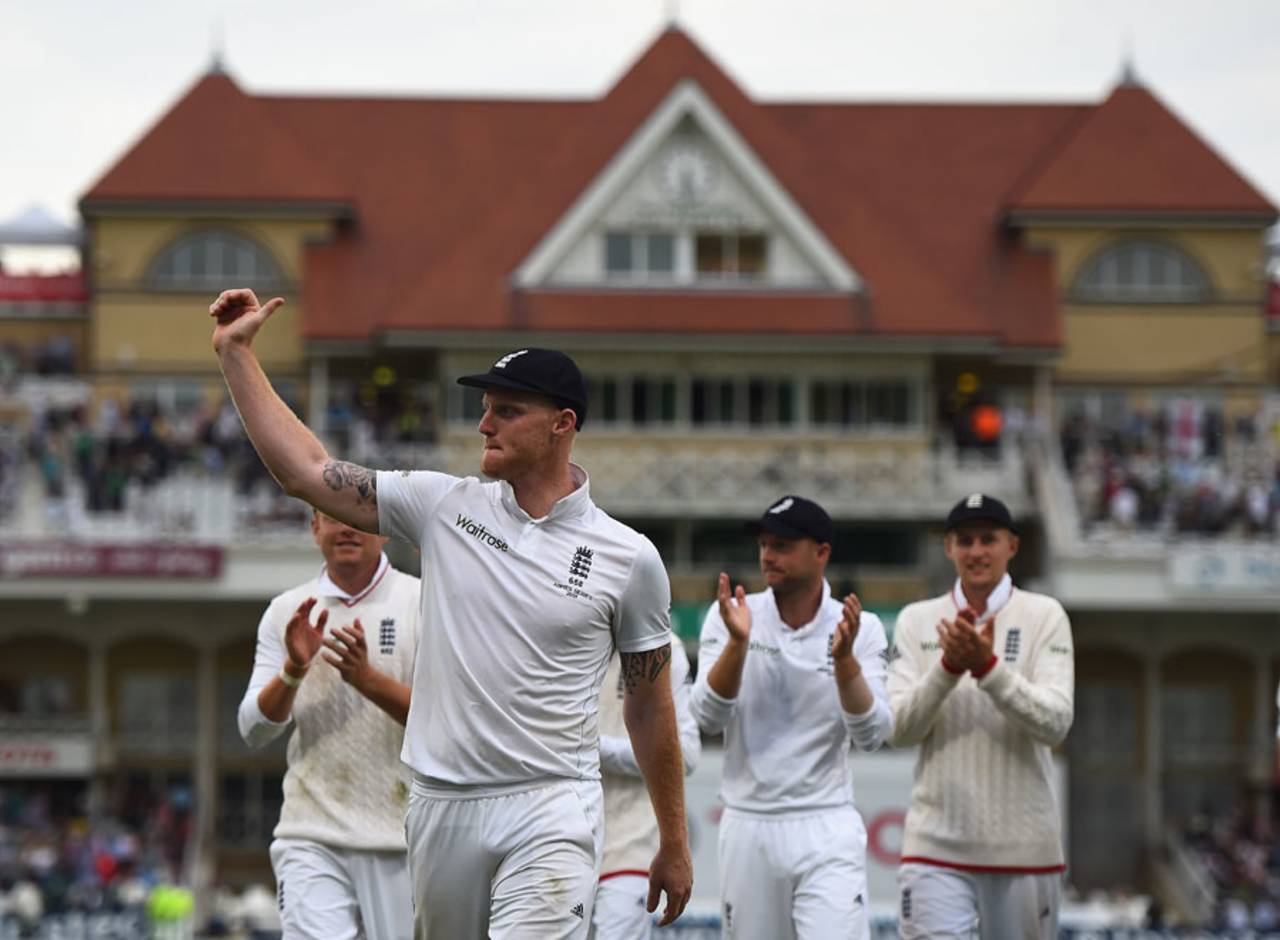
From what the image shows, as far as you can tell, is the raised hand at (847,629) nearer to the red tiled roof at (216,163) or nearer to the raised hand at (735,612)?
the raised hand at (735,612)

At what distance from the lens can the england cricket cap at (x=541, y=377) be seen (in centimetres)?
795

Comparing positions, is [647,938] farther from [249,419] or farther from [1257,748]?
[1257,748]

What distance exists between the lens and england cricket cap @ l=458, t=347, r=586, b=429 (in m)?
7.95

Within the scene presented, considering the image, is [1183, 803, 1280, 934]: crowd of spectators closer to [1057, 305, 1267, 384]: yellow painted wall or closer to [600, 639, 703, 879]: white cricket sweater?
[1057, 305, 1267, 384]: yellow painted wall

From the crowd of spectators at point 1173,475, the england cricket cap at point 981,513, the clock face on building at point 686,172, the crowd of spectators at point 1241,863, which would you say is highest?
→ the clock face on building at point 686,172

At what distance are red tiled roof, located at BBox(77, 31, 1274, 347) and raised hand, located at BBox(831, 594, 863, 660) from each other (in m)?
36.0

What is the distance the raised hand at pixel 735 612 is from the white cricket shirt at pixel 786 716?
0.58m

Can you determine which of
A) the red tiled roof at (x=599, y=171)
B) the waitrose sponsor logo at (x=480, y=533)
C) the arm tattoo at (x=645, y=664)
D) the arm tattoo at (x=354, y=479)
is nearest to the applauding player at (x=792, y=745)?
the arm tattoo at (x=645, y=664)

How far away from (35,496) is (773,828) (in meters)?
32.3

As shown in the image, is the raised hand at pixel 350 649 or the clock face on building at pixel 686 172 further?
the clock face on building at pixel 686 172

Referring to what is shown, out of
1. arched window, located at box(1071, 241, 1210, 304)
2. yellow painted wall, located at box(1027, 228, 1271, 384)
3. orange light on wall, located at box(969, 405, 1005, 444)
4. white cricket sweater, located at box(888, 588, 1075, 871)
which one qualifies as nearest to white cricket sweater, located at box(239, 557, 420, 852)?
white cricket sweater, located at box(888, 588, 1075, 871)

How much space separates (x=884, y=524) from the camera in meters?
46.8

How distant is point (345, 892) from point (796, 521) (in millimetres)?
2557

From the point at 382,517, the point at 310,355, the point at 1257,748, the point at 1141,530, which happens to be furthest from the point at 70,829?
the point at 382,517
